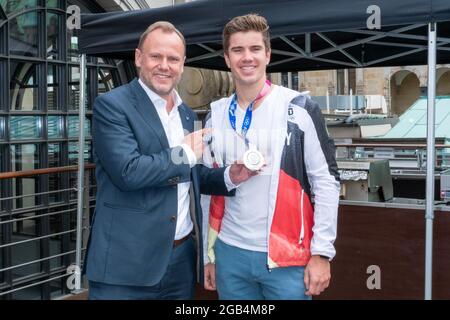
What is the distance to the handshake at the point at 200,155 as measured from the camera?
2.16 meters

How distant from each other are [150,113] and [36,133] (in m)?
4.84

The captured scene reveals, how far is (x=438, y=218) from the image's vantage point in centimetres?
366

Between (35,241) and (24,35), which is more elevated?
(24,35)

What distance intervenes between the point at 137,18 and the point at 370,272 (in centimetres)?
254

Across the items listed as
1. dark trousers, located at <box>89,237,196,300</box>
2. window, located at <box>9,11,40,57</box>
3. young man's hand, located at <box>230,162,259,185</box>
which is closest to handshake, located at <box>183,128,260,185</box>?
young man's hand, located at <box>230,162,259,185</box>

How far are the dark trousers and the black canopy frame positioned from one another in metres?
1.59

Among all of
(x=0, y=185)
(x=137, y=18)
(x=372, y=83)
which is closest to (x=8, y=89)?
(x=0, y=185)

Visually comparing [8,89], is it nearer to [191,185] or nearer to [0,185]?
[0,185]

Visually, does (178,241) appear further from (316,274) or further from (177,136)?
(316,274)

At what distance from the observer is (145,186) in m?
2.10

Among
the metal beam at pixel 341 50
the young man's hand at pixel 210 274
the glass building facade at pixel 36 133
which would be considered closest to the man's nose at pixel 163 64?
the young man's hand at pixel 210 274

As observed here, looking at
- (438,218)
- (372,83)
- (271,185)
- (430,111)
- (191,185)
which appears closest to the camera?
(271,185)

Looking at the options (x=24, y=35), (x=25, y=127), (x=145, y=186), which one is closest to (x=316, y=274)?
(x=145, y=186)

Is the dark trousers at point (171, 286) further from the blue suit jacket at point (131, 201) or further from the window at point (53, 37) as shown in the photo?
the window at point (53, 37)
